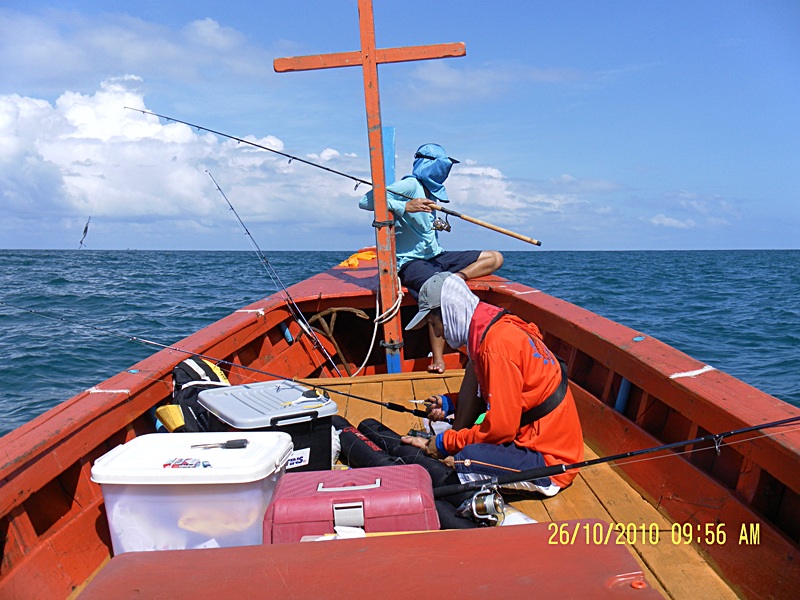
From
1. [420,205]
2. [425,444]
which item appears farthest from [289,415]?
[420,205]

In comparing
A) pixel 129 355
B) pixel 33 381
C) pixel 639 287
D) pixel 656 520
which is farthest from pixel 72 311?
pixel 639 287

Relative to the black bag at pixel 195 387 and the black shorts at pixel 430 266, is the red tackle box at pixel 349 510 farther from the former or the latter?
the black shorts at pixel 430 266

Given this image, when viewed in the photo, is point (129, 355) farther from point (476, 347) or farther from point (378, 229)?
point (476, 347)

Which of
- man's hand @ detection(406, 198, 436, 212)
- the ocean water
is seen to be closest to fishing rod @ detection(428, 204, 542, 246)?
man's hand @ detection(406, 198, 436, 212)

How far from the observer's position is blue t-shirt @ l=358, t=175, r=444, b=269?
204 inches

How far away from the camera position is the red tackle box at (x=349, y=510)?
2004 millimetres

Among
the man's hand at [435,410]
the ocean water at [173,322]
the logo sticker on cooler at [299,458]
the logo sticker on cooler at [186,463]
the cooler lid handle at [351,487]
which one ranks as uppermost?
the logo sticker on cooler at [186,463]

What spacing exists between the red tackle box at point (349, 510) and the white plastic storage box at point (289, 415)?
596 mm

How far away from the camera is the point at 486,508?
7.98 feet

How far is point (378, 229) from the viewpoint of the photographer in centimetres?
482

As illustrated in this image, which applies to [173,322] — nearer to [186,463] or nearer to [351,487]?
[186,463]

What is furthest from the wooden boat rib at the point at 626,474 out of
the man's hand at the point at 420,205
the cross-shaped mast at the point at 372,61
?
the cross-shaped mast at the point at 372,61

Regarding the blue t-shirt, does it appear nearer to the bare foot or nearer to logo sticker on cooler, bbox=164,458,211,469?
the bare foot

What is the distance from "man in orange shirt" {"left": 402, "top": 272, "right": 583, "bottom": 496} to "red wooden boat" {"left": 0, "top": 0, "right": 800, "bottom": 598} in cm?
28
